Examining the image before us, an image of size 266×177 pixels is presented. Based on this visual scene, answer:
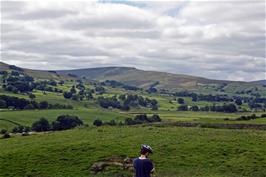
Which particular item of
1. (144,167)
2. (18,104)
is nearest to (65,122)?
(18,104)

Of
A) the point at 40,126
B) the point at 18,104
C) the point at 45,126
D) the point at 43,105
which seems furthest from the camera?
the point at 43,105

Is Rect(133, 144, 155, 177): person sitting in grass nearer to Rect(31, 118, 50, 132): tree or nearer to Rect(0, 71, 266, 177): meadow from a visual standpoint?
Rect(0, 71, 266, 177): meadow

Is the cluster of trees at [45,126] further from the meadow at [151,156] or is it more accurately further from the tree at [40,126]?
the meadow at [151,156]

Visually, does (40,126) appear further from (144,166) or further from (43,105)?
(144,166)

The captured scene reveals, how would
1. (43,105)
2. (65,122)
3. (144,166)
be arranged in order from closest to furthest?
(144,166), (65,122), (43,105)

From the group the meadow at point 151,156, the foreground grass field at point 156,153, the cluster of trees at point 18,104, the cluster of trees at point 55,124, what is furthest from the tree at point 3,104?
the foreground grass field at point 156,153

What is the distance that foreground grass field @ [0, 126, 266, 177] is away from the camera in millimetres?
42375

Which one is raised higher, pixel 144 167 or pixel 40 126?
pixel 144 167

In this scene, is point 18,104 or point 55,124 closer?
point 55,124

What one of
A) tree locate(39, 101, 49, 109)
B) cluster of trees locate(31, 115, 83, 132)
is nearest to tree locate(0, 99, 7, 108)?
tree locate(39, 101, 49, 109)

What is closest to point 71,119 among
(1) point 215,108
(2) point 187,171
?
(2) point 187,171

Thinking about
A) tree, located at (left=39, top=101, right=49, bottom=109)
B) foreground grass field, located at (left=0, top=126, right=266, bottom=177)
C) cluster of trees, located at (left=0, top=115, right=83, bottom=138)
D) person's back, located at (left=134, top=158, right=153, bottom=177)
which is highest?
person's back, located at (left=134, top=158, right=153, bottom=177)

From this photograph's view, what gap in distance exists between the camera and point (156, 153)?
154 feet

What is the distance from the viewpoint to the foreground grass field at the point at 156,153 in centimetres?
4238
